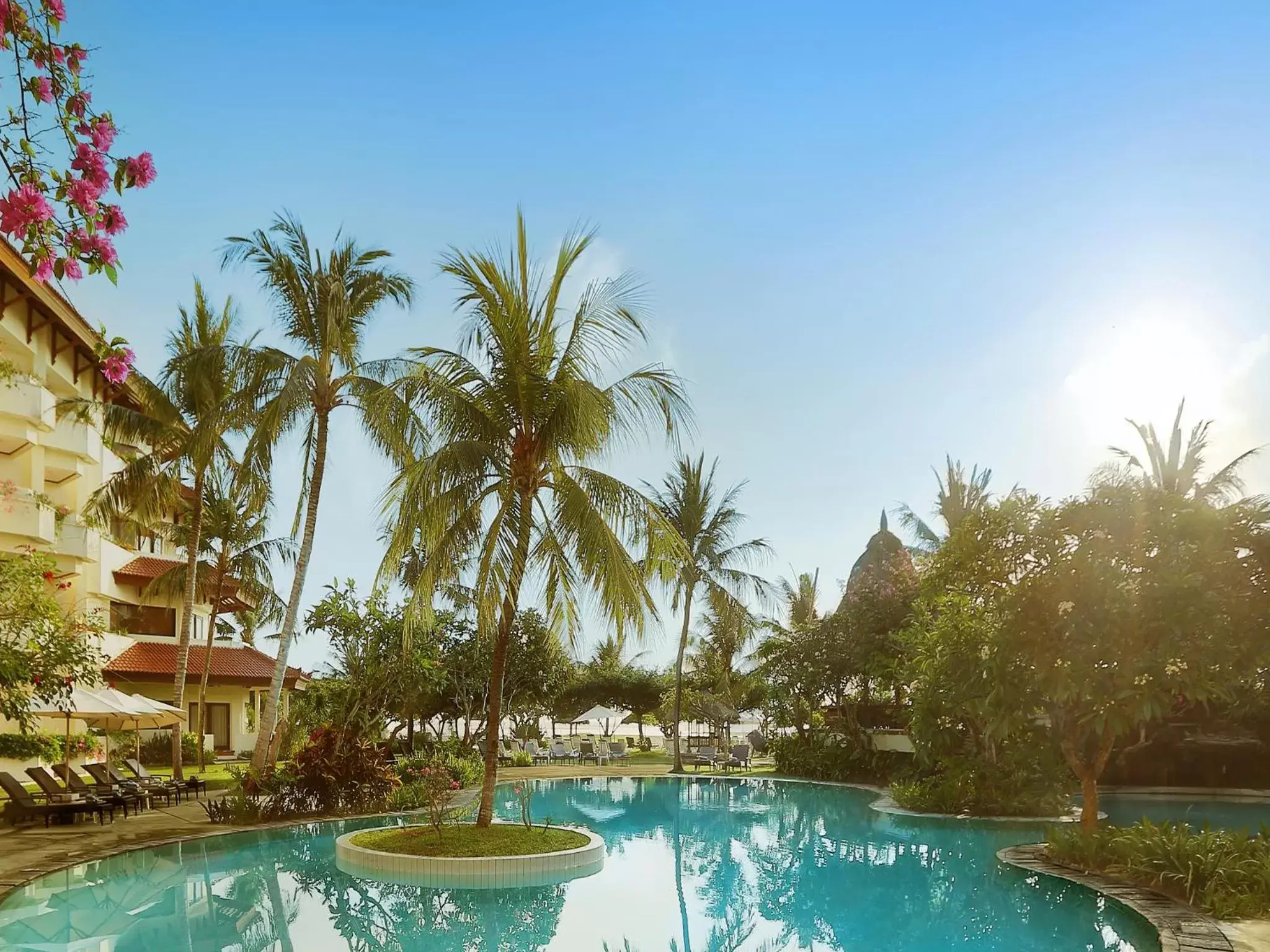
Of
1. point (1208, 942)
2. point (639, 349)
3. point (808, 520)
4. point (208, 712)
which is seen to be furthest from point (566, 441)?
point (208, 712)

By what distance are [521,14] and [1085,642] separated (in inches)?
367

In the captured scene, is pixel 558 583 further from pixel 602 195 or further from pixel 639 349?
pixel 602 195

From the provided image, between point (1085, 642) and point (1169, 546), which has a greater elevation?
point (1169, 546)

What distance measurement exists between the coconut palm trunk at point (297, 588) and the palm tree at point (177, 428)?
7.05 ft

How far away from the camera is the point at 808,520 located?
22.7 metres

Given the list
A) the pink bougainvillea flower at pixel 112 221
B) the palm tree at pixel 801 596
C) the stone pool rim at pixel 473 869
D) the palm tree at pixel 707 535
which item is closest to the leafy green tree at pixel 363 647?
the stone pool rim at pixel 473 869

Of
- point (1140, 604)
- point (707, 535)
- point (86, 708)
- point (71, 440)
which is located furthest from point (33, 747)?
point (1140, 604)

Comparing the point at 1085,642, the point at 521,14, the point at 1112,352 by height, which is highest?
the point at 521,14

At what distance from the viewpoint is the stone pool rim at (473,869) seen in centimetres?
1146

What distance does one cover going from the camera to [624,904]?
1088 centimetres

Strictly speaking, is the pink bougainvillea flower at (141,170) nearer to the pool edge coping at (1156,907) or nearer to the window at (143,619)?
the pool edge coping at (1156,907)

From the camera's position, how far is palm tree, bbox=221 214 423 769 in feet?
58.3

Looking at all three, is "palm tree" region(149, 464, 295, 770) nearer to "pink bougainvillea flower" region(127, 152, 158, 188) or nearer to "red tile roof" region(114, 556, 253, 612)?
"red tile roof" region(114, 556, 253, 612)

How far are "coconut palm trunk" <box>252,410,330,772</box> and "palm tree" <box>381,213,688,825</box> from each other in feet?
19.0
